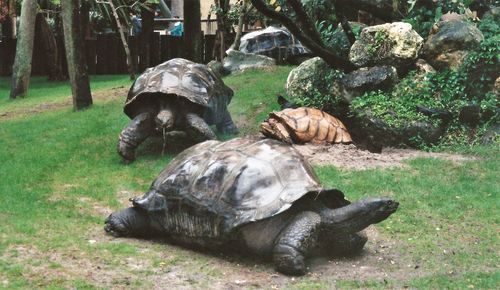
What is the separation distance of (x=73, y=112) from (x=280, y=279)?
846 centimetres

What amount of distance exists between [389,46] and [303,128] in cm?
243

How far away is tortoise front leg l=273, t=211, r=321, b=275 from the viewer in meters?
5.64

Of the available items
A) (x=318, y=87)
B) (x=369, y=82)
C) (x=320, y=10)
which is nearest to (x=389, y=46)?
→ (x=369, y=82)

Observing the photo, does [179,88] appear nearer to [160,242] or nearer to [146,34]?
[160,242]

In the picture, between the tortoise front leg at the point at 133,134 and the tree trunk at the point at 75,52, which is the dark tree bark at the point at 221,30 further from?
the tortoise front leg at the point at 133,134

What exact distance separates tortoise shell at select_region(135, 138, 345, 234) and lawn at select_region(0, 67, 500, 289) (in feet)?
1.47

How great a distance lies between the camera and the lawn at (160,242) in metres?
5.48

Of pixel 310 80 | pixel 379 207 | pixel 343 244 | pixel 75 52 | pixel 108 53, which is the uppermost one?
pixel 75 52

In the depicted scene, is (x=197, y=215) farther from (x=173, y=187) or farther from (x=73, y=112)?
(x=73, y=112)

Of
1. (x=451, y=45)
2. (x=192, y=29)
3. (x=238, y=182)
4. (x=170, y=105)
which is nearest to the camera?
(x=238, y=182)

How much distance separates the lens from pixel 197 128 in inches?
385

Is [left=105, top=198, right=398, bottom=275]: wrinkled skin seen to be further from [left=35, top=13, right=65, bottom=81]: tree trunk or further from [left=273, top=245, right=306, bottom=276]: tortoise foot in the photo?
[left=35, top=13, right=65, bottom=81]: tree trunk

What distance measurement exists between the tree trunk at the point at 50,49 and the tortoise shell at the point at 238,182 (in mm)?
15916

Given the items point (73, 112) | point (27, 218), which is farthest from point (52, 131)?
point (27, 218)
